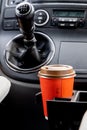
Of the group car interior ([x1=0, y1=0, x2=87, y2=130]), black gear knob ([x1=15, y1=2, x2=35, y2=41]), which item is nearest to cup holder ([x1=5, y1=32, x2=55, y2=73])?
car interior ([x1=0, y1=0, x2=87, y2=130])

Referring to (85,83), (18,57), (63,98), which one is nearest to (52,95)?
(63,98)

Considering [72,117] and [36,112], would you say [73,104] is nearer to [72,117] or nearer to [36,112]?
[72,117]

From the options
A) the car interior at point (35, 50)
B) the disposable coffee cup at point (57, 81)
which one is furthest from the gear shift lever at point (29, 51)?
the disposable coffee cup at point (57, 81)

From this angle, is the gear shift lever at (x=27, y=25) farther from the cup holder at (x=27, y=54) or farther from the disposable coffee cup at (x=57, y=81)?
the disposable coffee cup at (x=57, y=81)

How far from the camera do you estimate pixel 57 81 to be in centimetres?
83

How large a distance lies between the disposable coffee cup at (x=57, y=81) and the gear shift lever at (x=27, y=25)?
181 mm

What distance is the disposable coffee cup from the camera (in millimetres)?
825

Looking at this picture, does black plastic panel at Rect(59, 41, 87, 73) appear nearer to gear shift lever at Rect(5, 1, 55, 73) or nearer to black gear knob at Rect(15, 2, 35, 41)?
gear shift lever at Rect(5, 1, 55, 73)

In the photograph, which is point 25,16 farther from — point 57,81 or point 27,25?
point 57,81

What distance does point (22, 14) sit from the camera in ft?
3.13

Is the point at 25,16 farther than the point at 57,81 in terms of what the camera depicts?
Yes

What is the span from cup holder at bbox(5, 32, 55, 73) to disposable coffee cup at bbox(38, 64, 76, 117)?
0.72 ft

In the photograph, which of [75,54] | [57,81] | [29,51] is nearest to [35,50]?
[29,51]

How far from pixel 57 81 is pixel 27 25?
0.73 feet
